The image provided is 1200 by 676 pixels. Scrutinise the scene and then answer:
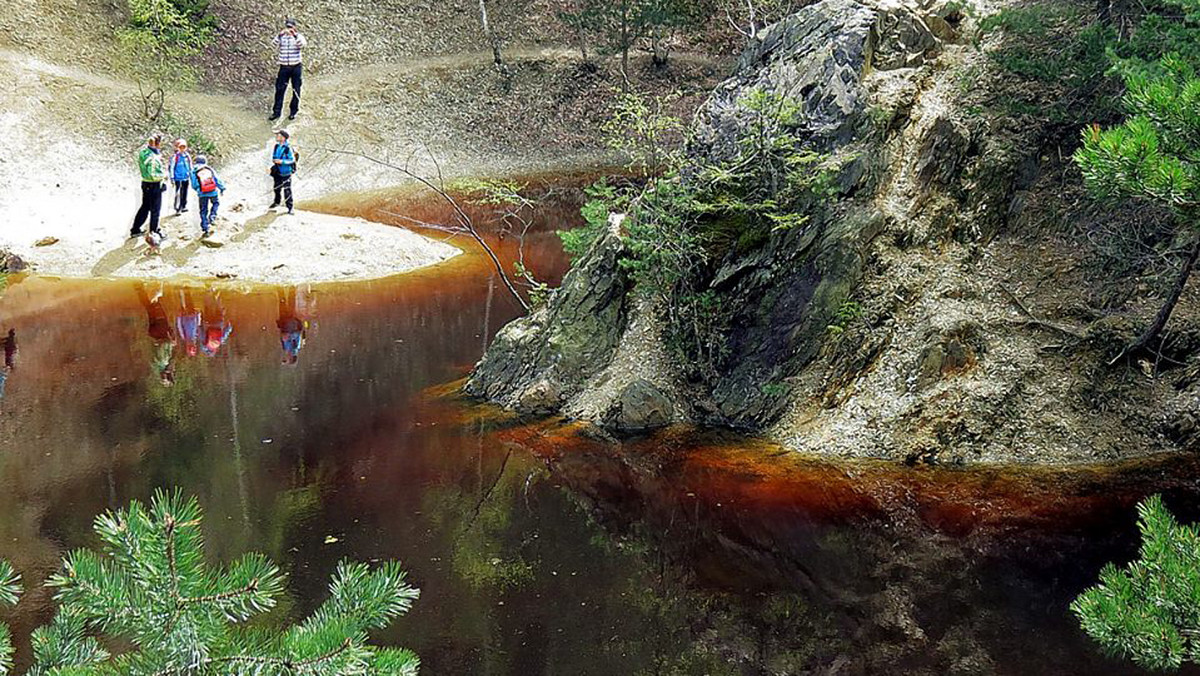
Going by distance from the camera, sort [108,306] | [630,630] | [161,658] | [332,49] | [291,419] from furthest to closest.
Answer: [332,49], [108,306], [291,419], [630,630], [161,658]

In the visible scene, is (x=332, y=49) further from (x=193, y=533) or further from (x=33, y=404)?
(x=193, y=533)

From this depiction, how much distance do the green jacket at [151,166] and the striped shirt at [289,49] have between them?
8.08 m

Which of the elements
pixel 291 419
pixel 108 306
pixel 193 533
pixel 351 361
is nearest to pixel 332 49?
pixel 108 306

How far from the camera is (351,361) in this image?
14.5 meters

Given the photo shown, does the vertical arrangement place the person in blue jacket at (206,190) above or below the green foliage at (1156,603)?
below

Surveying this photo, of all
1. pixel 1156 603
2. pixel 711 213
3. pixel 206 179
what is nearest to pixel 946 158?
pixel 711 213

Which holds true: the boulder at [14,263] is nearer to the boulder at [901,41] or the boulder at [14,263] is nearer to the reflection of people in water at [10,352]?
the reflection of people in water at [10,352]

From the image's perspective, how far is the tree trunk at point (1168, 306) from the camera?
9383 millimetres

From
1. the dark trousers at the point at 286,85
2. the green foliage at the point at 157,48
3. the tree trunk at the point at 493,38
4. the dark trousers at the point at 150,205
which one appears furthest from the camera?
the tree trunk at the point at 493,38

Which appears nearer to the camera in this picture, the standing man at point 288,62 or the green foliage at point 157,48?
the green foliage at point 157,48

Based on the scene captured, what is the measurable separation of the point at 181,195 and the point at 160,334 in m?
5.29

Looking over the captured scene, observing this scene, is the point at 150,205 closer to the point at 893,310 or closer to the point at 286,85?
the point at 286,85

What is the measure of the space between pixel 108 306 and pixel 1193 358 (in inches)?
621

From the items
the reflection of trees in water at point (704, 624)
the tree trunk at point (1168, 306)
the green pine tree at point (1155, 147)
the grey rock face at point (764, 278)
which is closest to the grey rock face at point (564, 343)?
the grey rock face at point (764, 278)
